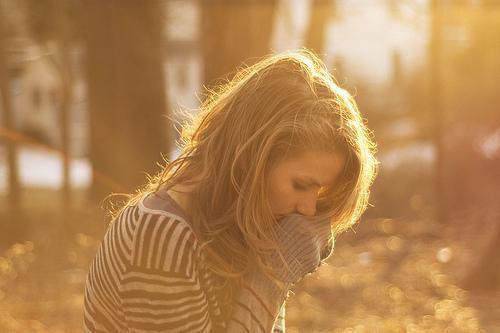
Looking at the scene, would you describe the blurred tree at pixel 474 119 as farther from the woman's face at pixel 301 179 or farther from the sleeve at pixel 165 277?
the sleeve at pixel 165 277

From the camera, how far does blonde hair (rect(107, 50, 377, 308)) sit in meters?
2.40

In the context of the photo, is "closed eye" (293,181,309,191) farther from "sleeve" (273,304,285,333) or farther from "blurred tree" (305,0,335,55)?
"blurred tree" (305,0,335,55)

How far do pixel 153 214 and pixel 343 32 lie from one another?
44.3 ft

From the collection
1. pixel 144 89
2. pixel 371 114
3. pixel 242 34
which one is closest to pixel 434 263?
pixel 242 34

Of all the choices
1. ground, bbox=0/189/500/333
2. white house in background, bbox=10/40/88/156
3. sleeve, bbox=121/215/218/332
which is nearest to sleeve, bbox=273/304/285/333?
sleeve, bbox=121/215/218/332

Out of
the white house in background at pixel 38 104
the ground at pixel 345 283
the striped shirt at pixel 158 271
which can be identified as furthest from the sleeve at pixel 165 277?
the white house in background at pixel 38 104

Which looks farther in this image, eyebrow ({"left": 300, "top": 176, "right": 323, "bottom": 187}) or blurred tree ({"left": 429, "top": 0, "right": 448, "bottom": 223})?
blurred tree ({"left": 429, "top": 0, "right": 448, "bottom": 223})

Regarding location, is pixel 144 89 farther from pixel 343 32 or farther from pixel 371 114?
pixel 371 114

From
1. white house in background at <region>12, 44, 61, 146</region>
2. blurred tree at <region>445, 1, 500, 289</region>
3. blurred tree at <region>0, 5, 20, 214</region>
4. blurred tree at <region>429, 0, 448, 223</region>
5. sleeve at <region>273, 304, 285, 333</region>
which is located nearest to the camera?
sleeve at <region>273, 304, 285, 333</region>

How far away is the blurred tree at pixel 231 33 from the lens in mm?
9875

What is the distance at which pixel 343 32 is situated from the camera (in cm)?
1560

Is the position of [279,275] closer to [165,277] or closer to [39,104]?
[165,277]

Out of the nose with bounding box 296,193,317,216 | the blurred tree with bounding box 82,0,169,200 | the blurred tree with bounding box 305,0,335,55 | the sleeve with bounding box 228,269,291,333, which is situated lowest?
the blurred tree with bounding box 82,0,169,200

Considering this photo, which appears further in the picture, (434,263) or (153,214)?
(434,263)
